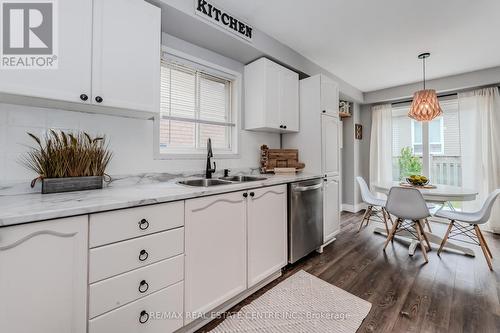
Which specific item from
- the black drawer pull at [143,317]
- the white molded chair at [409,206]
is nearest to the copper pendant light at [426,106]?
the white molded chair at [409,206]

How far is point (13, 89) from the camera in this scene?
112 centimetres

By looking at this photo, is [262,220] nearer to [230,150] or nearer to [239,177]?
[239,177]

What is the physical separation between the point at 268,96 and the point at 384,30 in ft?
4.75

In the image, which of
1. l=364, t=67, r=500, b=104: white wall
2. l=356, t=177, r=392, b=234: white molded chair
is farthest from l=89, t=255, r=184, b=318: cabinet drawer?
l=364, t=67, r=500, b=104: white wall

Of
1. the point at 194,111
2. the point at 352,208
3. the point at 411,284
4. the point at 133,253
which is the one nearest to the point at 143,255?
the point at 133,253

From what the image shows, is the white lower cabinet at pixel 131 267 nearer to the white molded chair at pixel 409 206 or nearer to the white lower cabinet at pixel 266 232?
the white lower cabinet at pixel 266 232

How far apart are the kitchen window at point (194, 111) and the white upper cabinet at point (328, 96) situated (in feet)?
3.80

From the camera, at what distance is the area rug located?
4.87 ft

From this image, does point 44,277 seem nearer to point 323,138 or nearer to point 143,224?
point 143,224

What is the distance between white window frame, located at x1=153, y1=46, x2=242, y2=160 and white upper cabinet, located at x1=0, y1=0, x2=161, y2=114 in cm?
29

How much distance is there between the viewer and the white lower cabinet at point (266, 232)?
5.87 feet

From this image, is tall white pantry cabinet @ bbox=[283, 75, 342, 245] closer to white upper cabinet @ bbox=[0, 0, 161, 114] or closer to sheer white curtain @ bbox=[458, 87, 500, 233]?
white upper cabinet @ bbox=[0, 0, 161, 114]

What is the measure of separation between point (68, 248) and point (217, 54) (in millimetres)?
2212

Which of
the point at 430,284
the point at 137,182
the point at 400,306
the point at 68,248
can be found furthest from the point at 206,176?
the point at 430,284
